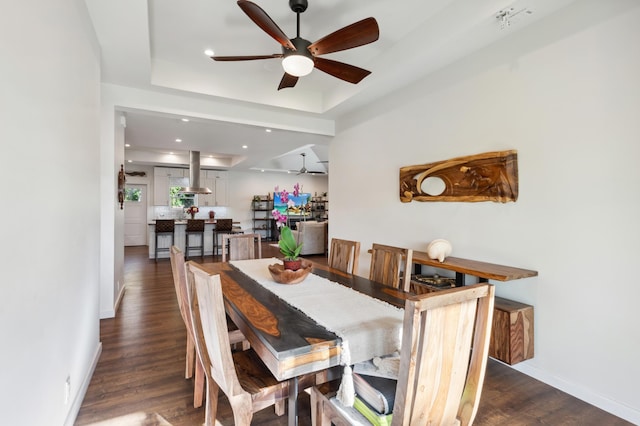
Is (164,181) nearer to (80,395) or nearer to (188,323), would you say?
(80,395)

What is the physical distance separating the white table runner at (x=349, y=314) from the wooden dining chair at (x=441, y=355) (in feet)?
0.99

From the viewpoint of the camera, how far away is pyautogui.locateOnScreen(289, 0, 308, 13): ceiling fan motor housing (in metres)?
2.43

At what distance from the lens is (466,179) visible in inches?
115

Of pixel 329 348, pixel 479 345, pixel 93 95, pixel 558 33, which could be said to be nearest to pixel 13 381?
pixel 329 348

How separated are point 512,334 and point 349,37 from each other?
2.45 m

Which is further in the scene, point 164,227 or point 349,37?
point 164,227

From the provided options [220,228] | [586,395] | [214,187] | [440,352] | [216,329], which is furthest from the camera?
[214,187]

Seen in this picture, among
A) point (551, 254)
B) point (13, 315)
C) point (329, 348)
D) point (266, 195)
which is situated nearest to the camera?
point (13, 315)

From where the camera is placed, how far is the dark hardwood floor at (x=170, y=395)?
1892 millimetres

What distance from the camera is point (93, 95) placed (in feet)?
8.01

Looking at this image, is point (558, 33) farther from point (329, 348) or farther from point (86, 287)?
point (86, 287)

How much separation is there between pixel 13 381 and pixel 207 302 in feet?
2.20

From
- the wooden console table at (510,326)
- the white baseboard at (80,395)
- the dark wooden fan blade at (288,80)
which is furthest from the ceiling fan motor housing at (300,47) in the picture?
the white baseboard at (80,395)

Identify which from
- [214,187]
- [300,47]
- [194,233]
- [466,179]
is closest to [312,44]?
[300,47]
